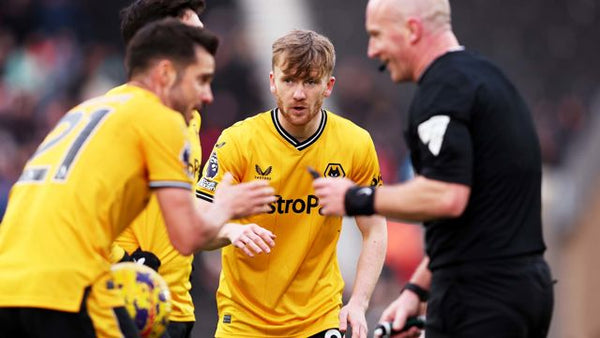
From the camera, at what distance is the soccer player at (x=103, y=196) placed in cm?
527

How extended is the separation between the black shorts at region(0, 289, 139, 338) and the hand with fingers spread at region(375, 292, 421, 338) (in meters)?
1.38

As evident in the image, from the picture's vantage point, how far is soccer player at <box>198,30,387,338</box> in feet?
24.9

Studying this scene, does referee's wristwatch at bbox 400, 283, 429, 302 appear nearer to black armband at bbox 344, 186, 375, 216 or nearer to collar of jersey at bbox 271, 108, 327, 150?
black armband at bbox 344, 186, 375, 216

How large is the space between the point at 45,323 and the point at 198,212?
0.86 meters

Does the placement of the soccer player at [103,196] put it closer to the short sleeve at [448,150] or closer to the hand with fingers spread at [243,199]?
the hand with fingers spread at [243,199]

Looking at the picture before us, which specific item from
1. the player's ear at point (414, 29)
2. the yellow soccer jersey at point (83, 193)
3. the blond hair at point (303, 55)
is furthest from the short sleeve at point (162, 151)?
the blond hair at point (303, 55)

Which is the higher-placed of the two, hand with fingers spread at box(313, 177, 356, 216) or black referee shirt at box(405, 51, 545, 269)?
black referee shirt at box(405, 51, 545, 269)

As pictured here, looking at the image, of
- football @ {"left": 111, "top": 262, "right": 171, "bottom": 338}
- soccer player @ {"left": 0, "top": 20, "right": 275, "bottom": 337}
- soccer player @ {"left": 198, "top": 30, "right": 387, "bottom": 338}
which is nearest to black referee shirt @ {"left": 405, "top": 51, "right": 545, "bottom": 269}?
soccer player @ {"left": 0, "top": 20, "right": 275, "bottom": 337}

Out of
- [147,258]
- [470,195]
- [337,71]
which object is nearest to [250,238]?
[147,258]

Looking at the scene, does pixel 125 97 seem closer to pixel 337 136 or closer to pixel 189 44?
pixel 189 44

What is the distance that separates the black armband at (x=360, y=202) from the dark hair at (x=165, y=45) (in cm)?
98

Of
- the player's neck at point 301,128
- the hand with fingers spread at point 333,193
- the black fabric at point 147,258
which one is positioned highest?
the player's neck at point 301,128

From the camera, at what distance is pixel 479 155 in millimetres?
5500

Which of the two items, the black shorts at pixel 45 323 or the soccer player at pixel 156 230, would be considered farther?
the soccer player at pixel 156 230
